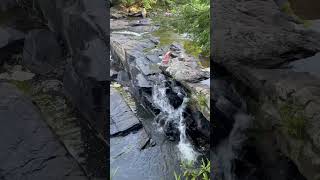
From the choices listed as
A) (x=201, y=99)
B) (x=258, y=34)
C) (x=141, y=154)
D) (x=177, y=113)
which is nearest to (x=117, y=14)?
(x=177, y=113)

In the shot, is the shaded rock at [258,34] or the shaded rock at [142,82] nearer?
the shaded rock at [258,34]

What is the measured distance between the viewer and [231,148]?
73.9 inches

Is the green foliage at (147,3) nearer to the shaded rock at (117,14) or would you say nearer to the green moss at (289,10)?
the shaded rock at (117,14)

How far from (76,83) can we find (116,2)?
10.6m

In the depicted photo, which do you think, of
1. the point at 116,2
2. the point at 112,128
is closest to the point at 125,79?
the point at 112,128

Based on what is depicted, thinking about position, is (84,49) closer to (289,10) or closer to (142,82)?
(289,10)

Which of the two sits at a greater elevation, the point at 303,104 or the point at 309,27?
the point at 309,27

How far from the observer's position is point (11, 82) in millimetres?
1811

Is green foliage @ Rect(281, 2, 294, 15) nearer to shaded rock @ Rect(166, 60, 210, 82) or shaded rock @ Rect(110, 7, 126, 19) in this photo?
shaded rock @ Rect(166, 60, 210, 82)

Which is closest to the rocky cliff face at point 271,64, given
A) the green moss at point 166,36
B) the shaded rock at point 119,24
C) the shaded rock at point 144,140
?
the shaded rock at point 144,140

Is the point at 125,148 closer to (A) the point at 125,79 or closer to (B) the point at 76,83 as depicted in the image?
(A) the point at 125,79

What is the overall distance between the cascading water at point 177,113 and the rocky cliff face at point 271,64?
3.44m

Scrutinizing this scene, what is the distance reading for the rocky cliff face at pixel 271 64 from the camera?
5.09 feet

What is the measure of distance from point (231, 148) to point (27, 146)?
0.95 metres
